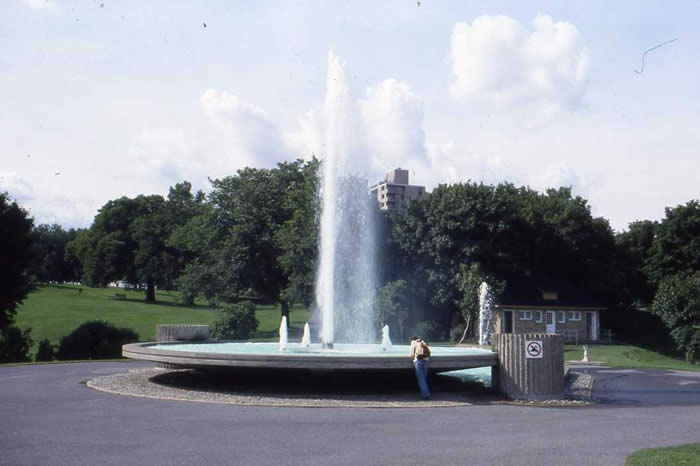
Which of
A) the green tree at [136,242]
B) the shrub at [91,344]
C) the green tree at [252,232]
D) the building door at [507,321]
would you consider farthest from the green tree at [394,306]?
the green tree at [136,242]

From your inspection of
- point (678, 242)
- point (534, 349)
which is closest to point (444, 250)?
point (678, 242)

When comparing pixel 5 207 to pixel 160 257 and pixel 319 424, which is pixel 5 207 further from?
pixel 160 257

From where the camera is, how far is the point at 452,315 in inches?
2200

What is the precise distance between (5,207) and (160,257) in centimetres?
4339

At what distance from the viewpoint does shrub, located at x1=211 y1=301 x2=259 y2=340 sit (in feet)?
134

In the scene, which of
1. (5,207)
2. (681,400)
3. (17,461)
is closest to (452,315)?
(5,207)

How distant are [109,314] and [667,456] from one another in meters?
71.9

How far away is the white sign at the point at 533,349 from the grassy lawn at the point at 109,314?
4367cm

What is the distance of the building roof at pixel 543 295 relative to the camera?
2267 inches

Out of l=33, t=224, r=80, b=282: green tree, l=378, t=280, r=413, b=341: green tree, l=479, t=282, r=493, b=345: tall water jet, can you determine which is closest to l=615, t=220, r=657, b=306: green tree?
l=479, t=282, r=493, b=345: tall water jet

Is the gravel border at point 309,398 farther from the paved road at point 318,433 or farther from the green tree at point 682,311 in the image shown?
the green tree at point 682,311

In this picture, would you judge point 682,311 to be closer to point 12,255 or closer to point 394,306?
Answer: point 394,306

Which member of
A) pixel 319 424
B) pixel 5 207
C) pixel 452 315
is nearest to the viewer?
pixel 319 424

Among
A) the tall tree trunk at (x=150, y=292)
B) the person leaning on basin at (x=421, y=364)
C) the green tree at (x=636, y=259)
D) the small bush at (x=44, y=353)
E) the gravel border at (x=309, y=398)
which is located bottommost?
the small bush at (x=44, y=353)
